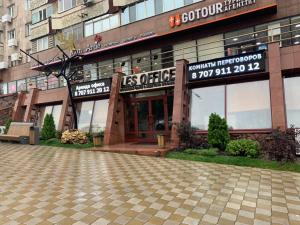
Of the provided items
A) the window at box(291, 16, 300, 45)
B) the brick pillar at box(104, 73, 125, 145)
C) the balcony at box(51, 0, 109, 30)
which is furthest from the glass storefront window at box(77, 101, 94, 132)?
the window at box(291, 16, 300, 45)

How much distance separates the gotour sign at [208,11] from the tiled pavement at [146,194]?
9.95 m

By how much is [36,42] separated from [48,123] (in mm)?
12449

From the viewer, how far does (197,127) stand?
14.4 metres

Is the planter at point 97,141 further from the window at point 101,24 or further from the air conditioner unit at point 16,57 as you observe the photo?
the air conditioner unit at point 16,57

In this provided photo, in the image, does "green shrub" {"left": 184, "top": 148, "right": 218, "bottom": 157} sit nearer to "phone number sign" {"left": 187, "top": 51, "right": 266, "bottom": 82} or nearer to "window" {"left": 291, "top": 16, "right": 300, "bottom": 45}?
"phone number sign" {"left": 187, "top": 51, "right": 266, "bottom": 82}

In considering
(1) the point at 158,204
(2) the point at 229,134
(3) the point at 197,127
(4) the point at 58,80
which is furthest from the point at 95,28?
(1) the point at 158,204

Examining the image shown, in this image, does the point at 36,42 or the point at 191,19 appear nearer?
the point at 191,19

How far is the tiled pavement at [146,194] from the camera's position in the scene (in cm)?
526

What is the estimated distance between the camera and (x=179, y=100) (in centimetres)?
1424

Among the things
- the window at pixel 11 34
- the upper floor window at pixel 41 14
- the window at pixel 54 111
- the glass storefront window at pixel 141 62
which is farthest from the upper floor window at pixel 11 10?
the glass storefront window at pixel 141 62

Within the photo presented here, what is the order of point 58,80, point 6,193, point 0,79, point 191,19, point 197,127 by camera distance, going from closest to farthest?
point 6,193, point 197,127, point 191,19, point 58,80, point 0,79

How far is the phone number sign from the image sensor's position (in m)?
12.6

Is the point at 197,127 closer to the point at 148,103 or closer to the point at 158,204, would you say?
the point at 148,103

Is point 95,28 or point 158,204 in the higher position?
point 95,28
